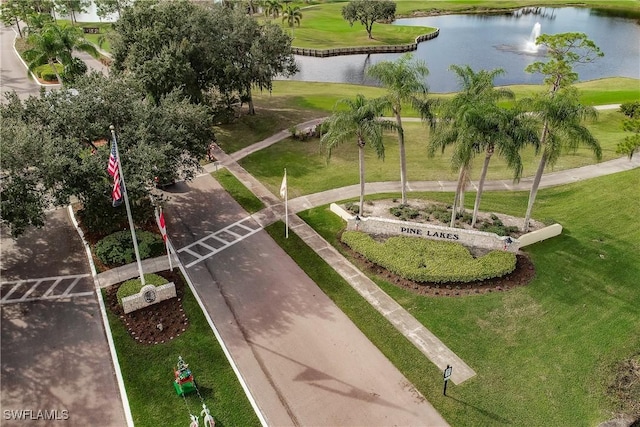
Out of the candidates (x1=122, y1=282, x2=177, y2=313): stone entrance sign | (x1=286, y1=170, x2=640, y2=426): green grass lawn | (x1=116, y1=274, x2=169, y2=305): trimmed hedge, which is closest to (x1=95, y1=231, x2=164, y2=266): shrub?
(x1=116, y1=274, x2=169, y2=305): trimmed hedge

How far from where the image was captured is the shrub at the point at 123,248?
2711cm

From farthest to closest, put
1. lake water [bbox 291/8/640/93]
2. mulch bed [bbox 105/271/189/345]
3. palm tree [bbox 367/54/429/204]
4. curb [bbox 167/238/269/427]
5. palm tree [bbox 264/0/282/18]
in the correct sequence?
1. palm tree [bbox 264/0/282/18]
2. lake water [bbox 291/8/640/93]
3. palm tree [bbox 367/54/429/204]
4. mulch bed [bbox 105/271/189/345]
5. curb [bbox 167/238/269/427]

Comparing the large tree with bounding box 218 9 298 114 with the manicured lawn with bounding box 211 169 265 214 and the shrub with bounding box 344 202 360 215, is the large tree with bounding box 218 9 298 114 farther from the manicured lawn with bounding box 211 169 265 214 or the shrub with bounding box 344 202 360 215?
the shrub with bounding box 344 202 360 215

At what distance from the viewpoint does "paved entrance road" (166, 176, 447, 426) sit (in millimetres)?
19078

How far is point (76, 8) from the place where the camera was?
88.6 metres

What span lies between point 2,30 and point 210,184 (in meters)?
77.9

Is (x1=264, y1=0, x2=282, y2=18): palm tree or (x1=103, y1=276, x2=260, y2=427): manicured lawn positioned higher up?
(x1=264, y1=0, x2=282, y2=18): palm tree

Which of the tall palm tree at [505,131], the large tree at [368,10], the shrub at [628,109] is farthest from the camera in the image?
the large tree at [368,10]

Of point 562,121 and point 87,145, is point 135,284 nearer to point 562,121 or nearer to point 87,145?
point 87,145

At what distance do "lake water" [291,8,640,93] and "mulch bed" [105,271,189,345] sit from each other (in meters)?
53.3

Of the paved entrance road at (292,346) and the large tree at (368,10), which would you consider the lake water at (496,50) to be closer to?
the large tree at (368,10)

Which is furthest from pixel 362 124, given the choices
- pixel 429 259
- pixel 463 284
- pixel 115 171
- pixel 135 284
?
pixel 135 284

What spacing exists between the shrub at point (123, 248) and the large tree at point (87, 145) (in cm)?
135

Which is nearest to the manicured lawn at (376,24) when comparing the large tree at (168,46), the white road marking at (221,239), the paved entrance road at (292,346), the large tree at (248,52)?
the large tree at (248,52)
